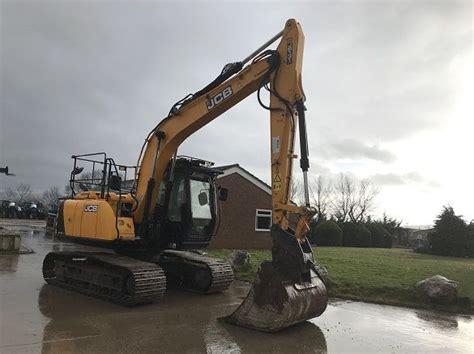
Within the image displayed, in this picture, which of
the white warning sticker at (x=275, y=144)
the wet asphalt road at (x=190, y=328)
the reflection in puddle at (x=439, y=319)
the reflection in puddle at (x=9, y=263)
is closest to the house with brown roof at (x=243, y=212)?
the reflection in puddle at (x=9, y=263)

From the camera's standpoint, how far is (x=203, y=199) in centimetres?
941

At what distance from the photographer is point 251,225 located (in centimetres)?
2116

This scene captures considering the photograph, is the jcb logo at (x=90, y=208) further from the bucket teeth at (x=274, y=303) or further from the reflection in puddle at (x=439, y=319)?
the reflection in puddle at (x=439, y=319)

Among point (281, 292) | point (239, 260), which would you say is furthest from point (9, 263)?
point (281, 292)

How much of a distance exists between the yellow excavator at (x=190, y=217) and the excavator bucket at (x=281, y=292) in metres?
0.01

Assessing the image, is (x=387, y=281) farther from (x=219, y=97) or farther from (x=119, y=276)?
(x=119, y=276)

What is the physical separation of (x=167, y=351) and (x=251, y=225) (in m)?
15.8

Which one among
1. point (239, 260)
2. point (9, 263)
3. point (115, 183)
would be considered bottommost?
point (9, 263)

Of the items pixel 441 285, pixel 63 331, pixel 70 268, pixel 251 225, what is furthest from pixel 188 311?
pixel 251 225

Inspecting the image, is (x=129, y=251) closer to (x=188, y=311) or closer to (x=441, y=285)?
(x=188, y=311)

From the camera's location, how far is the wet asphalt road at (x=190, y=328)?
562 centimetres

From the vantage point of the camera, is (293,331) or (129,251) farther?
(129,251)

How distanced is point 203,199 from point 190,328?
3.38 metres

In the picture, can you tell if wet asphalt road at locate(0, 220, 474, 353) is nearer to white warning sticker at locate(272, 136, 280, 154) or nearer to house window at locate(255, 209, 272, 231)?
white warning sticker at locate(272, 136, 280, 154)
